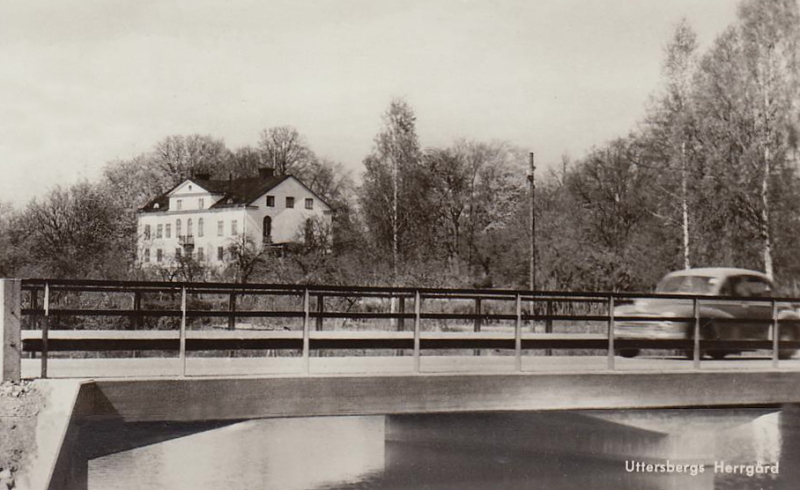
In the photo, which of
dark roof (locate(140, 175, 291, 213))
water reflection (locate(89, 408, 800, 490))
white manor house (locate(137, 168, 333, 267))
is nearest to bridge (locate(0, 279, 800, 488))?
water reflection (locate(89, 408, 800, 490))

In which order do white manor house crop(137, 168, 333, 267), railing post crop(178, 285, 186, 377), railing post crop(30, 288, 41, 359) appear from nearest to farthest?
1. railing post crop(178, 285, 186, 377)
2. railing post crop(30, 288, 41, 359)
3. white manor house crop(137, 168, 333, 267)

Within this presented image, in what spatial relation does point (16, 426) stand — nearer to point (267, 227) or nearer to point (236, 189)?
point (236, 189)

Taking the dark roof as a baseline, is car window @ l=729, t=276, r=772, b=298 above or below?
below

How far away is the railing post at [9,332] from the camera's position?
9.81 meters

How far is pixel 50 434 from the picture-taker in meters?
9.12

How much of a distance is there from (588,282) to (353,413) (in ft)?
114

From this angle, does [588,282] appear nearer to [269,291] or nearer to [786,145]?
[786,145]

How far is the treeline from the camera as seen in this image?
35281 millimetres

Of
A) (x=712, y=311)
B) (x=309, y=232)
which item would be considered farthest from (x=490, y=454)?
(x=309, y=232)

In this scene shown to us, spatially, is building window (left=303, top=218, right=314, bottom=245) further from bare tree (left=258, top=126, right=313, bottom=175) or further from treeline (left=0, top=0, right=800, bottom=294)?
bare tree (left=258, top=126, right=313, bottom=175)

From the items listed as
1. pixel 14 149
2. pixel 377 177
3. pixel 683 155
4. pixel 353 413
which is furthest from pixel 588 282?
pixel 353 413

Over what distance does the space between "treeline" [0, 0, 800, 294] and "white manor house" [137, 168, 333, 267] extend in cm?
133

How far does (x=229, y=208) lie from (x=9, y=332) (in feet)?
226

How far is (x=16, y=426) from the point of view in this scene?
359 inches
